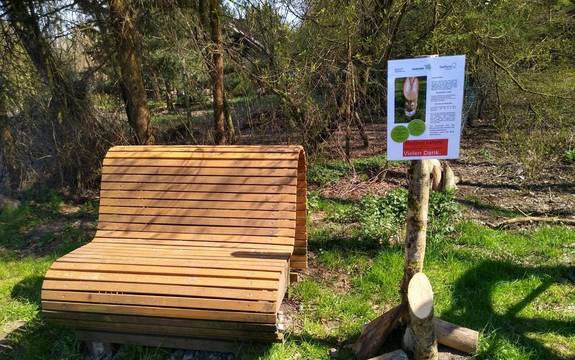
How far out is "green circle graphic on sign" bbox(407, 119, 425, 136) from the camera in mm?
2631

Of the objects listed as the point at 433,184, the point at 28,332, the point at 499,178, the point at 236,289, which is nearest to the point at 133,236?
the point at 28,332

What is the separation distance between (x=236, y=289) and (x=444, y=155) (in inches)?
55.9

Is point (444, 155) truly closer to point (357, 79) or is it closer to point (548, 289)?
point (548, 289)

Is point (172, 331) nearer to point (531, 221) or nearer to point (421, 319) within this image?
point (421, 319)

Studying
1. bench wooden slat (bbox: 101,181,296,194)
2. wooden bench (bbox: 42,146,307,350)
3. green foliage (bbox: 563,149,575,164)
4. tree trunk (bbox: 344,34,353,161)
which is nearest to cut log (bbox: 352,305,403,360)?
wooden bench (bbox: 42,146,307,350)

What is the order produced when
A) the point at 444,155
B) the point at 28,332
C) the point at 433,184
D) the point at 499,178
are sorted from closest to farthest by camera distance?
the point at 444,155 < the point at 28,332 < the point at 433,184 < the point at 499,178

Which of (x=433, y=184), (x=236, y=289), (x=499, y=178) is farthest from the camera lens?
(x=499, y=178)

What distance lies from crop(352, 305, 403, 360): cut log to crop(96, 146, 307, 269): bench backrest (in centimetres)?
85

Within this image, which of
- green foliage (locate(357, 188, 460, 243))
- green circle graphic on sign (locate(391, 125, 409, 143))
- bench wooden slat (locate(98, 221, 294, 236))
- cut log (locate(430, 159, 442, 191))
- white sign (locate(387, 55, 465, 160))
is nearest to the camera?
white sign (locate(387, 55, 465, 160))

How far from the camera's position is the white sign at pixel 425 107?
2.55 meters

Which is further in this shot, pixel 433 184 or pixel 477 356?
pixel 433 184

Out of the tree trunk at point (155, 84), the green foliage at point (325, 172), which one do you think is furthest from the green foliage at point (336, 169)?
the tree trunk at point (155, 84)

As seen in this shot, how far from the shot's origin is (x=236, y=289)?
277cm

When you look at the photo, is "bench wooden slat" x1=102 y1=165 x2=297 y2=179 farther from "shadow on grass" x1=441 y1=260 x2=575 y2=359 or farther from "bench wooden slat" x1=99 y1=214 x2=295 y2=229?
"shadow on grass" x1=441 y1=260 x2=575 y2=359
